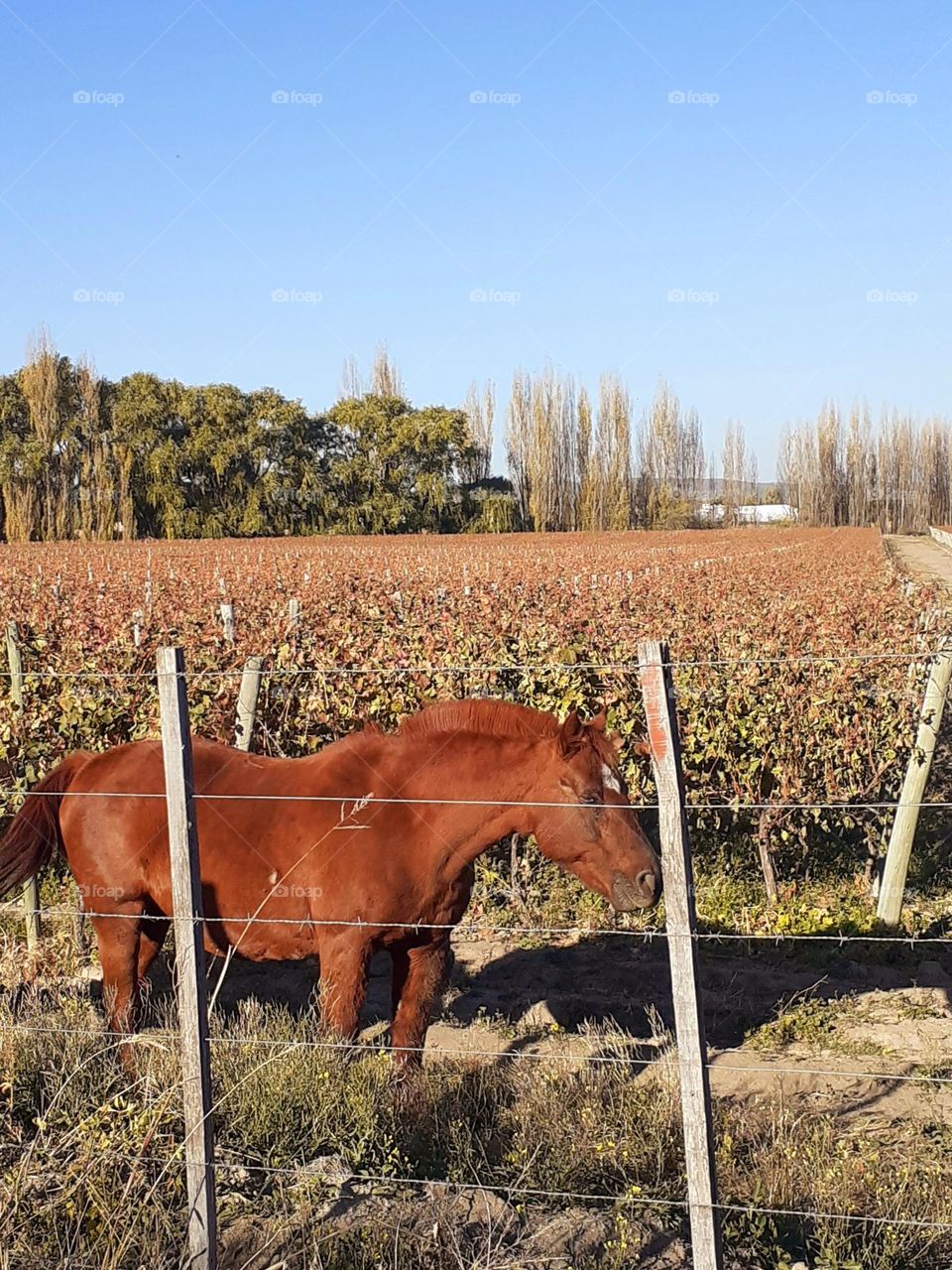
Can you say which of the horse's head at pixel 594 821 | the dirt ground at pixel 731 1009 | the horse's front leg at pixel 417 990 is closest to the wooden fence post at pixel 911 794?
the dirt ground at pixel 731 1009

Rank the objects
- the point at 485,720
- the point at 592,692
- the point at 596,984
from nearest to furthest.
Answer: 1. the point at 485,720
2. the point at 596,984
3. the point at 592,692

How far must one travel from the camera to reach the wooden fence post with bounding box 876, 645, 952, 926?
6902 millimetres

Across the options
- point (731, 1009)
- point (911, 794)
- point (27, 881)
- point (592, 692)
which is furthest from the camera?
point (592, 692)

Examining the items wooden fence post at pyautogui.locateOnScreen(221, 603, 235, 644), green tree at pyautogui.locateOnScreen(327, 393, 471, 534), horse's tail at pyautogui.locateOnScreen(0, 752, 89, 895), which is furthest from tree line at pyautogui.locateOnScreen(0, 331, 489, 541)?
horse's tail at pyautogui.locateOnScreen(0, 752, 89, 895)

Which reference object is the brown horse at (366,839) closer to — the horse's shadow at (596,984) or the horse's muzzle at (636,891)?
the horse's muzzle at (636,891)

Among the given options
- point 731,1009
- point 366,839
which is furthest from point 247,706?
point 731,1009

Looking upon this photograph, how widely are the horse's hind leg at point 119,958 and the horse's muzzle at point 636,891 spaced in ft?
6.42

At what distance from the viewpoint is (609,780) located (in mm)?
4074

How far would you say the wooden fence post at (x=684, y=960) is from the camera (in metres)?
2.82

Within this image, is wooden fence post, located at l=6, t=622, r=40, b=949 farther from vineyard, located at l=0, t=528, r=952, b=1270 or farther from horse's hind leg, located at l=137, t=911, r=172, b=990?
horse's hind leg, located at l=137, t=911, r=172, b=990

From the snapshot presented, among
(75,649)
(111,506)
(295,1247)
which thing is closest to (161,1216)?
(295,1247)

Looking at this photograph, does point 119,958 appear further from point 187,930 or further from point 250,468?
point 250,468

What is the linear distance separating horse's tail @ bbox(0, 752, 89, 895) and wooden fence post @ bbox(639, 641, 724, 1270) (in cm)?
285

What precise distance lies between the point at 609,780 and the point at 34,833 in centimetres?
242
